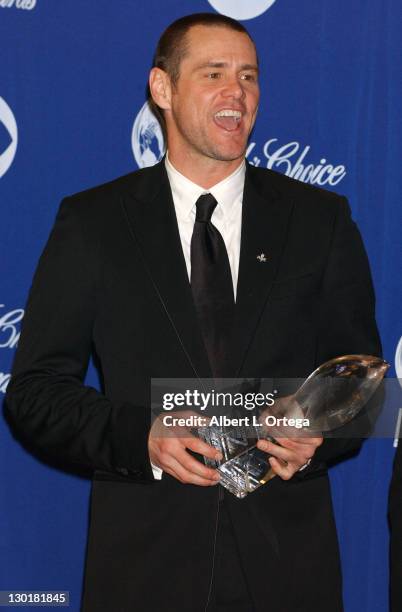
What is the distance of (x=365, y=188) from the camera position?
2.85 metres

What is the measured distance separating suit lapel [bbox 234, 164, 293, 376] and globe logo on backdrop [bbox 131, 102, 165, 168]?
24.5 inches

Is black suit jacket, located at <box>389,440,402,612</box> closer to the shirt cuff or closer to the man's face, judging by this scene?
the shirt cuff

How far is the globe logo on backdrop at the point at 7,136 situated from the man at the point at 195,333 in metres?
0.66

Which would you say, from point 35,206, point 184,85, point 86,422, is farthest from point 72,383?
point 35,206

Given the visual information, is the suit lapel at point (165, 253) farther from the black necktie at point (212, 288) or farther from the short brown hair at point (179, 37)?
the short brown hair at point (179, 37)

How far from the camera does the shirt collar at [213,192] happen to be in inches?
85.0

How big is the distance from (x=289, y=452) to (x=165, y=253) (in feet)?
1.80

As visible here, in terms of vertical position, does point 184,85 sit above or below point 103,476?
above

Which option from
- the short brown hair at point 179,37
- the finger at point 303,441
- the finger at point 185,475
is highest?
the short brown hair at point 179,37

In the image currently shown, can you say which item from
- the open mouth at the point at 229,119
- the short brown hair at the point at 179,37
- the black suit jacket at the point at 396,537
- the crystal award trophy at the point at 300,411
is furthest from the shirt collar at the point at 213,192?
the black suit jacket at the point at 396,537

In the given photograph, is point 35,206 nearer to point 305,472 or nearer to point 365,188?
point 365,188

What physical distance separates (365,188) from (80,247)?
1114mm

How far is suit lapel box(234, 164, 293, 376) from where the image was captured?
200cm

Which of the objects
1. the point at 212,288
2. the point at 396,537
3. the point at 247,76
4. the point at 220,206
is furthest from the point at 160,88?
the point at 396,537
